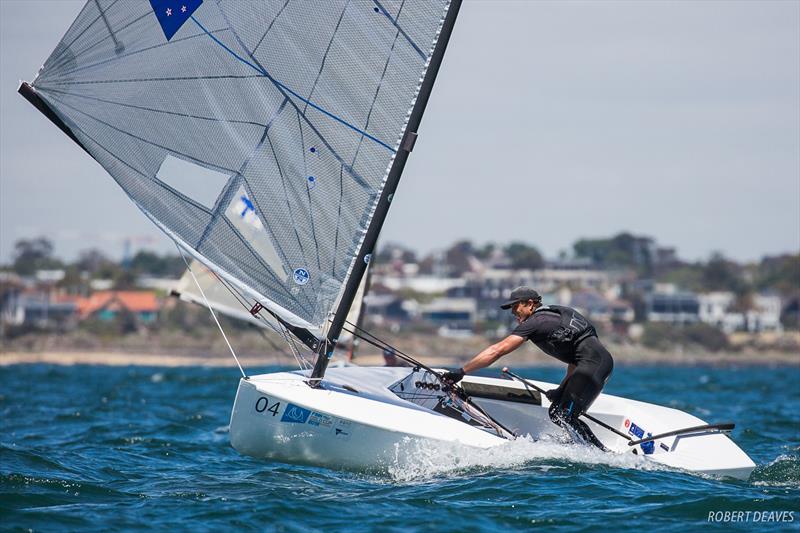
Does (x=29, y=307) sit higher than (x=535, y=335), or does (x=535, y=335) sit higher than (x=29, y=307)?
(x=535, y=335)

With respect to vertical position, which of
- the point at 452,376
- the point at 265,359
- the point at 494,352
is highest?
the point at 494,352

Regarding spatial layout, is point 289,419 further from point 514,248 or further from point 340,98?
point 514,248

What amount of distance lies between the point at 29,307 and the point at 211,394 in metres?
81.1

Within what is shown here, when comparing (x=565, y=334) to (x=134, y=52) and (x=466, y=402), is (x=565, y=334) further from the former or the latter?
(x=134, y=52)

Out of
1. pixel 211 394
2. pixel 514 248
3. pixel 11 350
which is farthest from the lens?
pixel 514 248

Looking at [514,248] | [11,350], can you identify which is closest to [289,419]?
[11,350]

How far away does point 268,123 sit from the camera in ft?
32.9

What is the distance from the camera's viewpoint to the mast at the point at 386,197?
973 cm

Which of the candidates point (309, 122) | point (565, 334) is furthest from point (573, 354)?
point (309, 122)

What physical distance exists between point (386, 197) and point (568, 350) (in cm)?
212

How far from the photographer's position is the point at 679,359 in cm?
9625

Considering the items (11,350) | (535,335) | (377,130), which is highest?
(377,130)

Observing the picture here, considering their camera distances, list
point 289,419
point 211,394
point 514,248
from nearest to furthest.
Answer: point 289,419 < point 211,394 < point 514,248

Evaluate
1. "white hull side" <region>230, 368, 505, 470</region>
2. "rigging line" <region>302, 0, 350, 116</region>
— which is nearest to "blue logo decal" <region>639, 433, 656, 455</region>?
"white hull side" <region>230, 368, 505, 470</region>
